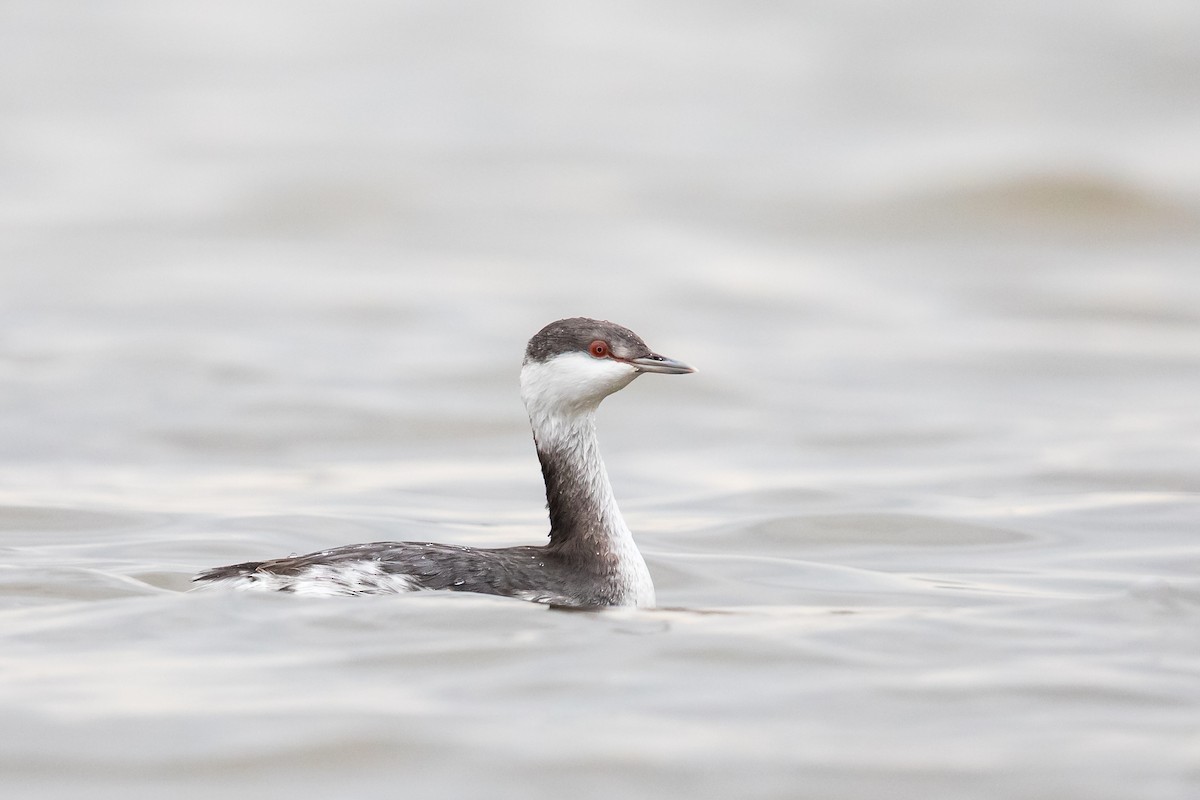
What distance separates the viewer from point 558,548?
859 cm

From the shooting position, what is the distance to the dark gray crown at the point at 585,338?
27.9 feet

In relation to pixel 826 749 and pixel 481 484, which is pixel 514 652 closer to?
pixel 826 749

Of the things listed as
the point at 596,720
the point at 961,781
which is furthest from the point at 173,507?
the point at 961,781

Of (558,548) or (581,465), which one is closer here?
(558,548)

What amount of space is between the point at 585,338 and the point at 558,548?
3.02ft

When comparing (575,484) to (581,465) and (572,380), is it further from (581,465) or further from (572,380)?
(572,380)

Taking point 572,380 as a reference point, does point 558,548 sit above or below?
below

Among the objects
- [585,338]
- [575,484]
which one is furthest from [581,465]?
[585,338]

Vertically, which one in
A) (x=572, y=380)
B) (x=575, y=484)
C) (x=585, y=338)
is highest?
(x=585, y=338)

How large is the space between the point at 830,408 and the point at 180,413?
201 inches

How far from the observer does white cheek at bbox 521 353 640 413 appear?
8.50 m

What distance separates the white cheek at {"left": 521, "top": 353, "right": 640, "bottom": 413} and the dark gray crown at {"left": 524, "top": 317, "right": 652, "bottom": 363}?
1.5 inches

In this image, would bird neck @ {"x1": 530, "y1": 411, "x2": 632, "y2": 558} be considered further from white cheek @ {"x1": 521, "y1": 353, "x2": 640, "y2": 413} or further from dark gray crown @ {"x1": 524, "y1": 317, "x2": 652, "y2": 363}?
dark gray crown @ {"x1": 524, "y1": 317, "x2": 652, "y2": 363}

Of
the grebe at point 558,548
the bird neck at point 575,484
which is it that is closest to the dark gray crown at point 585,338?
the grebe at point 558,548
